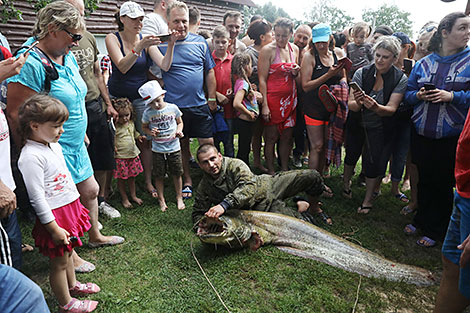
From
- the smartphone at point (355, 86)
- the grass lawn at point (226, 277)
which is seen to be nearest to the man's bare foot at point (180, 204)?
the grass lawn at point (226, 277)

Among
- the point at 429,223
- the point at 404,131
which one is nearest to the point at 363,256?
the point at 429,223

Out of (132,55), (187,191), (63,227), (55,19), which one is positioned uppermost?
(55,19)

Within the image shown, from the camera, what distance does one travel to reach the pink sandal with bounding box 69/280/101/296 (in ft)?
8.64

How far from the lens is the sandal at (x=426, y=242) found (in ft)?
11.9

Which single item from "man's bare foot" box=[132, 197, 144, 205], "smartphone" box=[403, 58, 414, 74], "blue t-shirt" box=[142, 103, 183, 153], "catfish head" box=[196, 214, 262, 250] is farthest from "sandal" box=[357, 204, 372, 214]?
"man's bare foot" box=[132, 197, 144, 205]

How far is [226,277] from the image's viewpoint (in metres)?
2.88

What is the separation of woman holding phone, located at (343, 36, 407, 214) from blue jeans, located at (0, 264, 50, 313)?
141 inches

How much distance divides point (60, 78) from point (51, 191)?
2.95 ft

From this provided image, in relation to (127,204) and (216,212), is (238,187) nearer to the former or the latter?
(216,212)

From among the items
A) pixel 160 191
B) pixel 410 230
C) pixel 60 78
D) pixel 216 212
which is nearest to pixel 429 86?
pixel 410 230

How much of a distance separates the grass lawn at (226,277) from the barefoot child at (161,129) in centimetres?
71

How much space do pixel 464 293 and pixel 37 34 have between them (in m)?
3.26

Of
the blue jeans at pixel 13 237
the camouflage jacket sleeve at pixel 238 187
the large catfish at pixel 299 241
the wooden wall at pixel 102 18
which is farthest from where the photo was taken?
the wooden wall at pixel 102 18

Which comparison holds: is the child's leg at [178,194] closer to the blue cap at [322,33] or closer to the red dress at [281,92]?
the red dress at [281,92]
